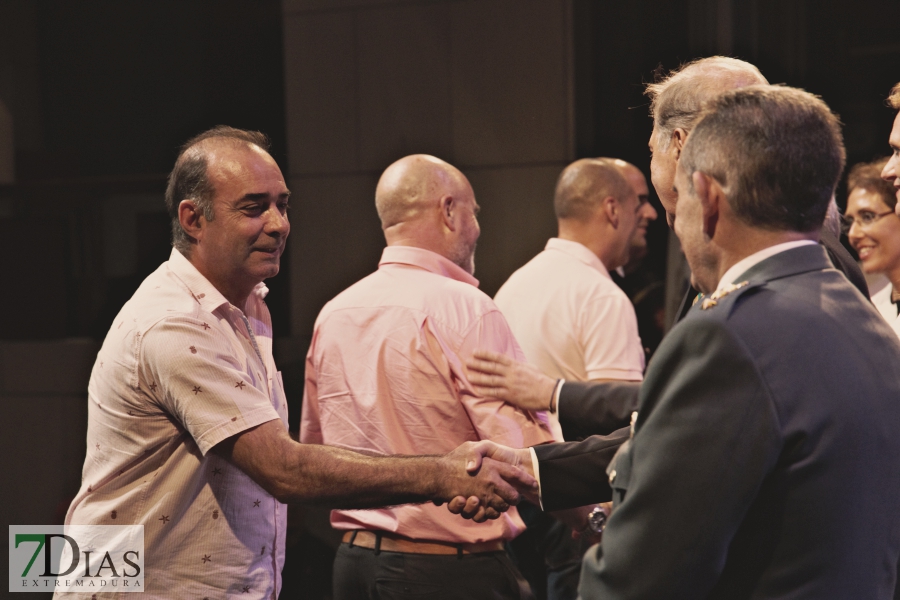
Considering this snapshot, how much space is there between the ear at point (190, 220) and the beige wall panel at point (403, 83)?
2610mm

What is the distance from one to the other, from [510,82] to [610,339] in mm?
1716

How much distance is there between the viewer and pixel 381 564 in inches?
109

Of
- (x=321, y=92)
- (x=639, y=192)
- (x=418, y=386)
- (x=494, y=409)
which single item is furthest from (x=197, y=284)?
(x=321, y=92)

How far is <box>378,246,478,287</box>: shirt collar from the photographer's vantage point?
297 cm

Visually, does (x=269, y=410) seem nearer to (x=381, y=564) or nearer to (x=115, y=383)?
(x=115, y=383)

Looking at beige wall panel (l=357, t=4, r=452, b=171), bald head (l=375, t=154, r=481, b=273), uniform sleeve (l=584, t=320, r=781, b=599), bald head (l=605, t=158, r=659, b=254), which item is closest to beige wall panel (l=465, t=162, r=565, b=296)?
beige wall panel (l=357, t=4, r=452, b=171)

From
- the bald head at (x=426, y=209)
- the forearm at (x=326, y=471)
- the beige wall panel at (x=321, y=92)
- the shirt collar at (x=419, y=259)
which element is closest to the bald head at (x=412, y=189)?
the bald head at (x=426, y=209)

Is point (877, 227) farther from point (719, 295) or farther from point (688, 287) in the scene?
point (719, 295)

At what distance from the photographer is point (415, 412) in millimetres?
2738

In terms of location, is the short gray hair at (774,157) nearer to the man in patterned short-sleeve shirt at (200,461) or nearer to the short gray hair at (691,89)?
the short gray hair at (691,89)

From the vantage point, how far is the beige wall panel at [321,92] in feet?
15.8

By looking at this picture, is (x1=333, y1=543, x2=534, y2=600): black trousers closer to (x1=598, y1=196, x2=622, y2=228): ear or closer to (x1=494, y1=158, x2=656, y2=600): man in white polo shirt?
(x1=494, y1=158, x2=656, y2=600): man in white polo shirt

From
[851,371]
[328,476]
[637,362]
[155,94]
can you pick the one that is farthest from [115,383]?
[155,94]

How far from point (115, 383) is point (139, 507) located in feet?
0.89
